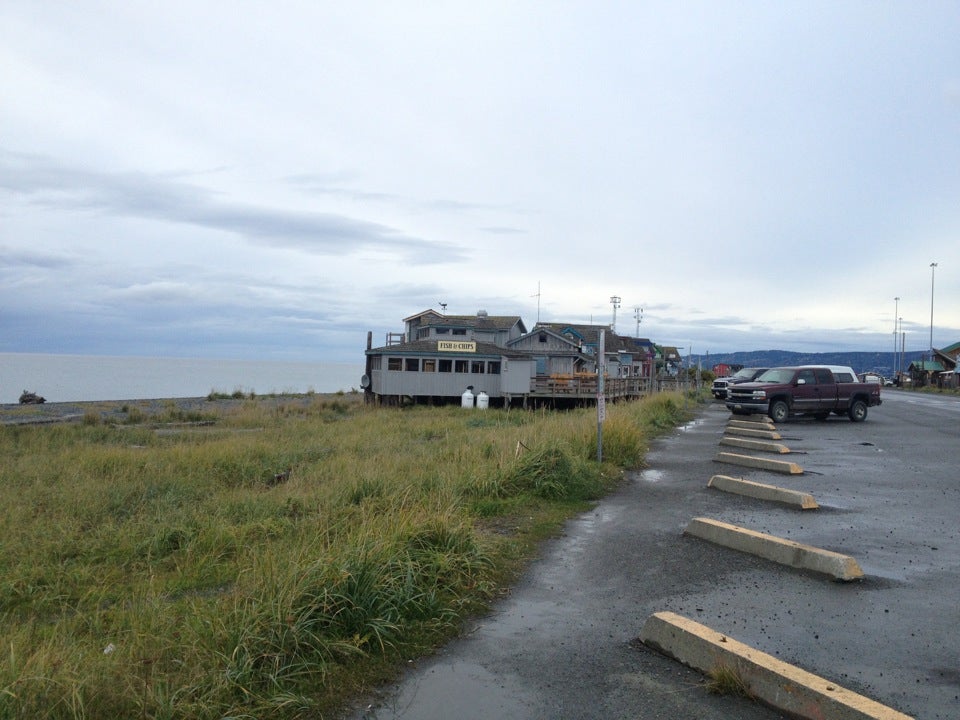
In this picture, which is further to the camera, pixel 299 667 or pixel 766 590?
pixel 766 590

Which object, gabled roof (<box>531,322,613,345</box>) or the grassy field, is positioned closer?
the grassy field

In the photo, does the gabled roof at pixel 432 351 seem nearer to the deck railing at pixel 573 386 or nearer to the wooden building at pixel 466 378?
the wooden building at pixel 466 378

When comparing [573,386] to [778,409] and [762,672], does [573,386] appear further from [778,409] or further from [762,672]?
[762,672]

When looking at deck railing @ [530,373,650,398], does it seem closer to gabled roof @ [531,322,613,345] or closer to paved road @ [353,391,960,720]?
gabled roof @ [531,322,613,345]

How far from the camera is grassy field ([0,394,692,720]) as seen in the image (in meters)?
4.05

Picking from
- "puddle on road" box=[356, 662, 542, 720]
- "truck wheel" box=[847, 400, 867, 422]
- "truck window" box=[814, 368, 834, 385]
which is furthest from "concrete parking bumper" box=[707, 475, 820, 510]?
"truck wheel" box=[847, 400, 867, 422]

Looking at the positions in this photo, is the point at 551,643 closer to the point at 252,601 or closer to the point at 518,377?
the point at 252,601

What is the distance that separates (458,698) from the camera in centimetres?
421

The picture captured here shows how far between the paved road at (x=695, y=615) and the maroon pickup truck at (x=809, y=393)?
15326 mm

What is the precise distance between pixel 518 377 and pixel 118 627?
37.6m

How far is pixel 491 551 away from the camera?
6984 millimetres

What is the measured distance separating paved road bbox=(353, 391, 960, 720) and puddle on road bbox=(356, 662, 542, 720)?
0.01 meters

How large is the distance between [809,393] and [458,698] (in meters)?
24.3

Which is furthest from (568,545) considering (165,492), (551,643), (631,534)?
(165,492)
